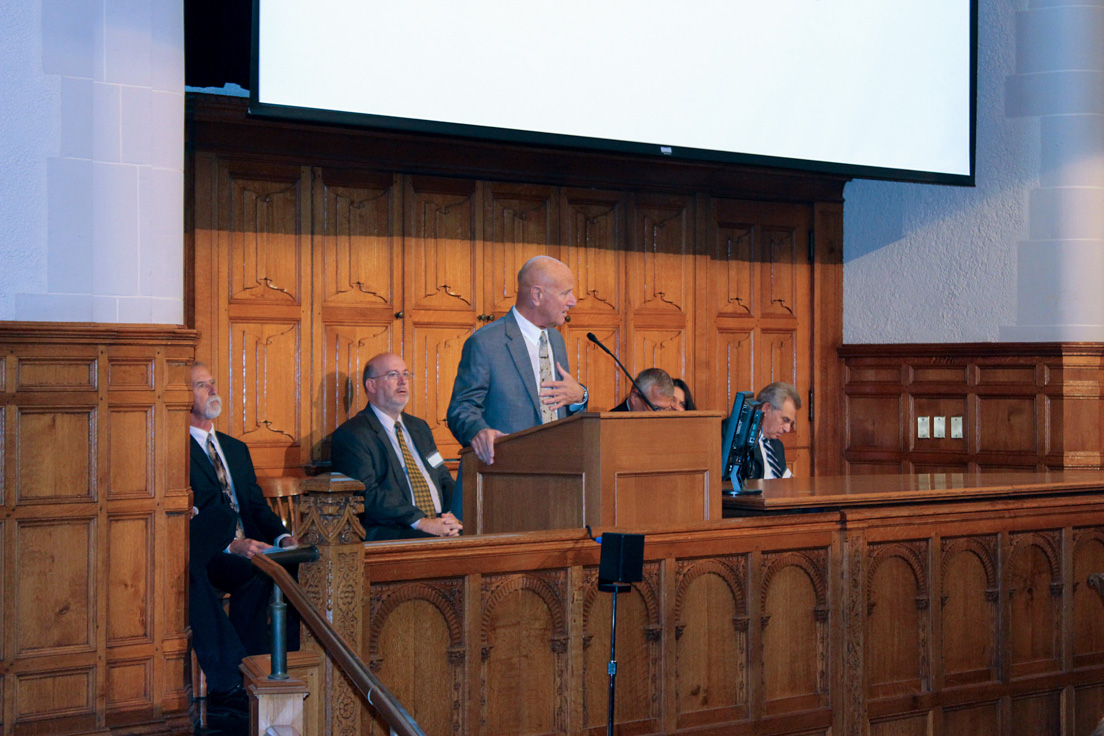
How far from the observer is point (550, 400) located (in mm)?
3936

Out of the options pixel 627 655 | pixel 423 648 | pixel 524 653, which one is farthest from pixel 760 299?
pixel 423 648

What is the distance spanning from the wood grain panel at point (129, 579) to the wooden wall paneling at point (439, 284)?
6.91 ft

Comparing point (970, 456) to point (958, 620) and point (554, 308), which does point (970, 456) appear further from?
point (554, 308)

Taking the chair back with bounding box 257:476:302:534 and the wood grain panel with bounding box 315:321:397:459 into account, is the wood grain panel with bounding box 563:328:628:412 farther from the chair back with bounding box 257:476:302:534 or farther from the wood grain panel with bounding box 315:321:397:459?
the chair back with bounding box 257:476:302:534

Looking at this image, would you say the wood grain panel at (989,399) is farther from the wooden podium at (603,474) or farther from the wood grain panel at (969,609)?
the wooden podium at (603,474)

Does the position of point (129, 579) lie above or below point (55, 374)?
below

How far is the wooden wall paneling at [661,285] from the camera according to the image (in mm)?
6883

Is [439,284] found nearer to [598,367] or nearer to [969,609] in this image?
[598,367]

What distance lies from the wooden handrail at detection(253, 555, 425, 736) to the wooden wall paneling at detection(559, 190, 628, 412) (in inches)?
156

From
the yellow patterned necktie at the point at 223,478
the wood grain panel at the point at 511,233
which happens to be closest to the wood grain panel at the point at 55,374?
the yellow patterned necktie at the point at 223,478

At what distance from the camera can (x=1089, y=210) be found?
6617 millimetres

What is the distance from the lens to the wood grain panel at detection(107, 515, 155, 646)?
4266 mm

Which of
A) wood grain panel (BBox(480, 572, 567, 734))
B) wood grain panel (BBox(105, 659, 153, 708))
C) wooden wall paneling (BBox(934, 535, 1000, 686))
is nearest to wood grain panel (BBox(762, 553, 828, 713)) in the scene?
wooden wall paneling (BBox(934, 535, 1000, 686))

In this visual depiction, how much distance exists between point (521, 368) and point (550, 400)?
181 millimetres
